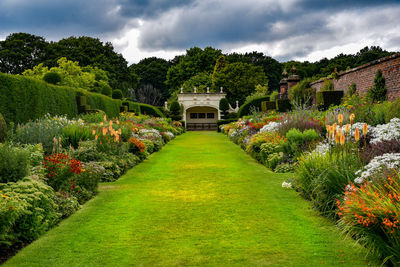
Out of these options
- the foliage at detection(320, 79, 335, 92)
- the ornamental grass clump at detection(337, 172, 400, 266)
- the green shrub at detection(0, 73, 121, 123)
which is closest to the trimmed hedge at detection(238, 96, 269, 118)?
the foliage at detection(320, 79, 335, 92)

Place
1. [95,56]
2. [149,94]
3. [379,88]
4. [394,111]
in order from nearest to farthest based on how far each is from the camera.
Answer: [394,111] < [379,88] < [95,56] < [149,94]

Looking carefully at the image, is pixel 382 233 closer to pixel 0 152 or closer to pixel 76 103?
pixel 0 152

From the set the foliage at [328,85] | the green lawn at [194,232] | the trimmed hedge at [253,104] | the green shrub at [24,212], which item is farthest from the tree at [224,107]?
the green shrub at [24,212]

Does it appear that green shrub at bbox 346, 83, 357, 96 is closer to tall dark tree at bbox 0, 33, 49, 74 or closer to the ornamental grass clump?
the ornamental grass clump

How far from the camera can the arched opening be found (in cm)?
4422

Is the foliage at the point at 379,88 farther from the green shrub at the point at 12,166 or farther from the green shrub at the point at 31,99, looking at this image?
the green shrub at the point at 12,166

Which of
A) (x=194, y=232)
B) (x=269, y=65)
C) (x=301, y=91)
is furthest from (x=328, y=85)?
(x=269, y=65)

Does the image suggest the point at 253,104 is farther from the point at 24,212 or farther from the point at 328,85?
the point at 24,212

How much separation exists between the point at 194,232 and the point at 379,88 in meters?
11.7

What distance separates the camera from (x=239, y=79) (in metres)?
49.8

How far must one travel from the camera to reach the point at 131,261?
11.0 ft

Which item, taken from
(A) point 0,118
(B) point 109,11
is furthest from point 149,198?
(B) point 109,11

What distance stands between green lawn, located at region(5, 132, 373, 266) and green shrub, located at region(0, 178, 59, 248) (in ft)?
0.53

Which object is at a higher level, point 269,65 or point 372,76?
point 269,65
